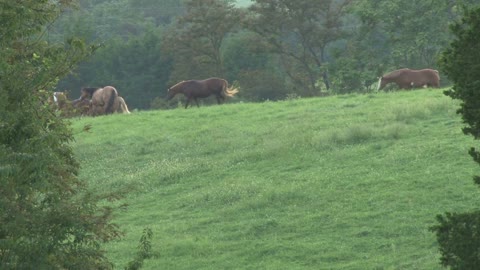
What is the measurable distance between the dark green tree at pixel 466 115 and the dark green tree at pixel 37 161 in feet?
11.6

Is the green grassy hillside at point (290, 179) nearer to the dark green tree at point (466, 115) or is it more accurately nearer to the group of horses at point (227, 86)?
the group of horses at point (227, 86)

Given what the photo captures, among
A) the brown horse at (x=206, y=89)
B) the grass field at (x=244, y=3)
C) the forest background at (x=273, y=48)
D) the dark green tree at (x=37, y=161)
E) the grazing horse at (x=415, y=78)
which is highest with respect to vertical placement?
the dark green tree at (x=37, y=161)

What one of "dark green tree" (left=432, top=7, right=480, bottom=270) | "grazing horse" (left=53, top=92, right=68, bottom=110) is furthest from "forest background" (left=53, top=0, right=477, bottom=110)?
"dark green tree" (left=432, top=7, right=480, bottom=270)

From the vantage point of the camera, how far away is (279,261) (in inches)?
703

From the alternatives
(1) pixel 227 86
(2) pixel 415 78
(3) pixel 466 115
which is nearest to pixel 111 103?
(1) pixel 227 86

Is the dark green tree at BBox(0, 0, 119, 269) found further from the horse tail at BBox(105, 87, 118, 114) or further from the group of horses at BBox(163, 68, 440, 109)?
the horse tail at BBox(105, 87, 118, 114)

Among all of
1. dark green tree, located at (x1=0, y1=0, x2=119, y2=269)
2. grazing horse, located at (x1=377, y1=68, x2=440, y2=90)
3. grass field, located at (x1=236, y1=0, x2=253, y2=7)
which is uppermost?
dark green tree, located at (x1=0, y1=0, x2=119, y2=269)

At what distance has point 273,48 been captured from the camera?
2425 inches

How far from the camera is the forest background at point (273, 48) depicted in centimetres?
5375

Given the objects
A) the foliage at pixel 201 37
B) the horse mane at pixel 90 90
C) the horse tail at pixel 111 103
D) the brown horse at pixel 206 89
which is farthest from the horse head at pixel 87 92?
the foliage at pixel 201 37

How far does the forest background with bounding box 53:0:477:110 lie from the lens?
2116 inches

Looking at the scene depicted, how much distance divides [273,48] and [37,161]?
52.1 metres

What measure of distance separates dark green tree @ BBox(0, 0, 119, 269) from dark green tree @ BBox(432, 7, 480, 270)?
3.53 meters

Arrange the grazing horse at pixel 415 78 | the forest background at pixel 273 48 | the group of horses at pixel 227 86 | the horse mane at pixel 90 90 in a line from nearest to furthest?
the grazing horse at pixel 415 78 → the group of horses at pixel 227 86 → the horse mane at pixel 90 90 → the forest background at pixel 273 48
